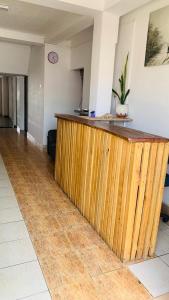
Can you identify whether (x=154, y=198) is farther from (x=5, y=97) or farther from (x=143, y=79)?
(x=5, y=97)

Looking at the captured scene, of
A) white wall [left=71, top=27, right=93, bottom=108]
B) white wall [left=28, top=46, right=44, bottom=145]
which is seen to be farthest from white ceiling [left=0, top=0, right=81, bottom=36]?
white wall [left=28, top=46, right=44, bottom=145]

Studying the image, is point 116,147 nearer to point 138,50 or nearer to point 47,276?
point 47,276

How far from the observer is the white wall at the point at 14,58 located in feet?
21.5

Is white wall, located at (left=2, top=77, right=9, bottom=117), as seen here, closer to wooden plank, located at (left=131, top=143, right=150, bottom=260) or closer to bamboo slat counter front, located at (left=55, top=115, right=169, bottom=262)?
bamboo slat counter front, located at (left=55, top=115, right=169, bottom=262)

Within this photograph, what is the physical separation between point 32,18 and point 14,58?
8.48 ft

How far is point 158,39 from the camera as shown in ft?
9.98

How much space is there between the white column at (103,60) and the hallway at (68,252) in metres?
1.53

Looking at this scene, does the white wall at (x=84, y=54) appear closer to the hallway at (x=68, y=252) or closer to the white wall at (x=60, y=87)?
the white wall at (x=60, y=87)

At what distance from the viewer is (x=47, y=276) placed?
74.9 inches

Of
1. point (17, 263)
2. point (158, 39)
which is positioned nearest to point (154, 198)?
point (17, 263)

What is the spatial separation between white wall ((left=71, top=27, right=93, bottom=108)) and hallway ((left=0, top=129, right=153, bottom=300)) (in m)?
2.52

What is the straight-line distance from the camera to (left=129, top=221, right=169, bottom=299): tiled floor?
6.08 feet

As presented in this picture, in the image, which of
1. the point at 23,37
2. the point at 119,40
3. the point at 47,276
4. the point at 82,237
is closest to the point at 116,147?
the point at 82,237

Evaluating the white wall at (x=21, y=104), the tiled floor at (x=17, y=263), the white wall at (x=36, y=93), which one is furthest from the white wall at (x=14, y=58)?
the tiled floor at (x=17, y=263)
